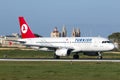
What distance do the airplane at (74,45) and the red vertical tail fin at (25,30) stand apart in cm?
205

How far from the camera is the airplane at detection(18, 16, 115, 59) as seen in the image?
68.1 m

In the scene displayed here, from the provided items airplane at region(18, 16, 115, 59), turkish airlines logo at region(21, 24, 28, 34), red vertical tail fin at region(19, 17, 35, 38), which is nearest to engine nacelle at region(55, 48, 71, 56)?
airplane at region(18, 16, 115, 59)

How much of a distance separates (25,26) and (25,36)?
245 centimetres

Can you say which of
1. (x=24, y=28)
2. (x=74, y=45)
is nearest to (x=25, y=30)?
(x=24, y=28)

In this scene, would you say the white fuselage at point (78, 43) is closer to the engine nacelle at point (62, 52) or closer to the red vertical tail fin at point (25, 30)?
the engine nacelle at point (62, 52)

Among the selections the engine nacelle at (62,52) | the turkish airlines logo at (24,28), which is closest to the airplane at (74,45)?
the engine nacelle at (62,52)

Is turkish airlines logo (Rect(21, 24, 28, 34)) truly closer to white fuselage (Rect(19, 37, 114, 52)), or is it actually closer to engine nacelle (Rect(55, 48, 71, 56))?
white fuselage (Rect(19, 37, 114, 52))

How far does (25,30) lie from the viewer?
255ft

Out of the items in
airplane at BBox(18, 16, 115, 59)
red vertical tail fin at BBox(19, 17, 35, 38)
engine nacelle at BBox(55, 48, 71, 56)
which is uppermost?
red vertical tail fin at BBox(19, 17, 35, 38)
